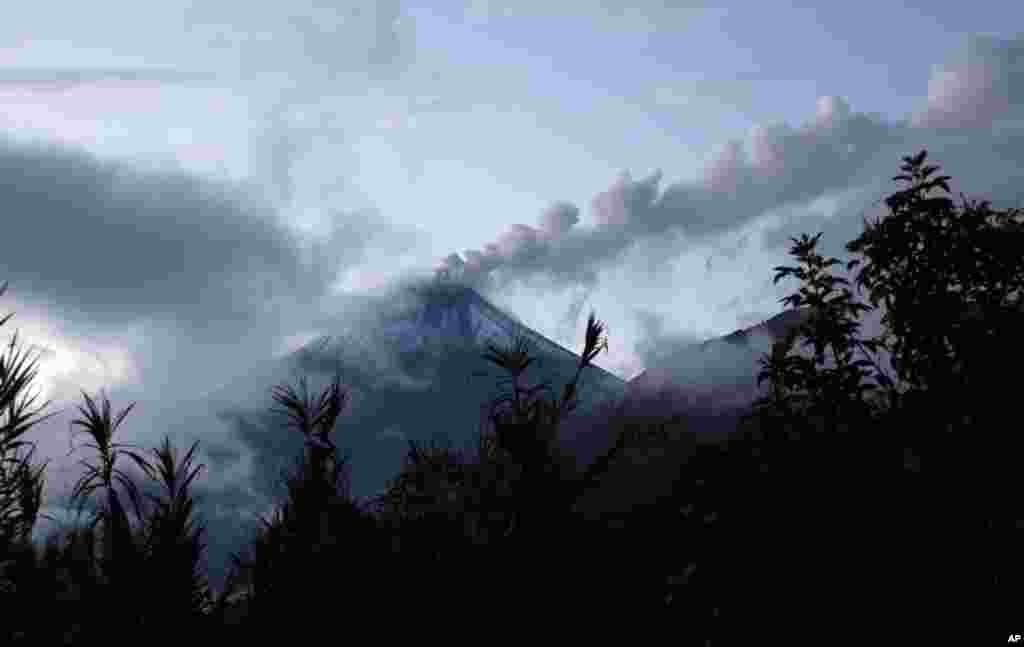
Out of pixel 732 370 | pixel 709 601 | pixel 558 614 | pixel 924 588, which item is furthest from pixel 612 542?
pixel 732 370

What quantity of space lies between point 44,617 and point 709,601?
3.85 meters

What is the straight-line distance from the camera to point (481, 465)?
6.43 m

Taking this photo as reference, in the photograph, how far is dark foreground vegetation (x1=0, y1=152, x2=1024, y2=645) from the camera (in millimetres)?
3633

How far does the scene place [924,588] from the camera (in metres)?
3.54

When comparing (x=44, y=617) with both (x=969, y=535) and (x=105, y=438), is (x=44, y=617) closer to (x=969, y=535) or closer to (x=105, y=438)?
(x=105, y=438)

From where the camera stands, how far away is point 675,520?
414cm

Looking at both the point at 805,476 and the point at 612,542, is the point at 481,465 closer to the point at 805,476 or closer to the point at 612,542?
the point at 612,542

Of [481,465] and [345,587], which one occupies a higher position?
[481,465]

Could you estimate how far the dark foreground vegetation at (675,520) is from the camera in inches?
143

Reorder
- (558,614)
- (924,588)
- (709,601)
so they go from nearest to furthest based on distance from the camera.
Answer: (924,588)
(709,601)
(558,614)

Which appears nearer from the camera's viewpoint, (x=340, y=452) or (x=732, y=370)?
(x=340, y=452)

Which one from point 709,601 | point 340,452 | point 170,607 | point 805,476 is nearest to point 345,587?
point 170,607

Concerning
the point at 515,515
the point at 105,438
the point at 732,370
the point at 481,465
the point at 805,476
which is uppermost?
the point at 732,370

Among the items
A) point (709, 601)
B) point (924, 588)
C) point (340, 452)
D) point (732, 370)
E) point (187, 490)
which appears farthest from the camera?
point (732, 370)
